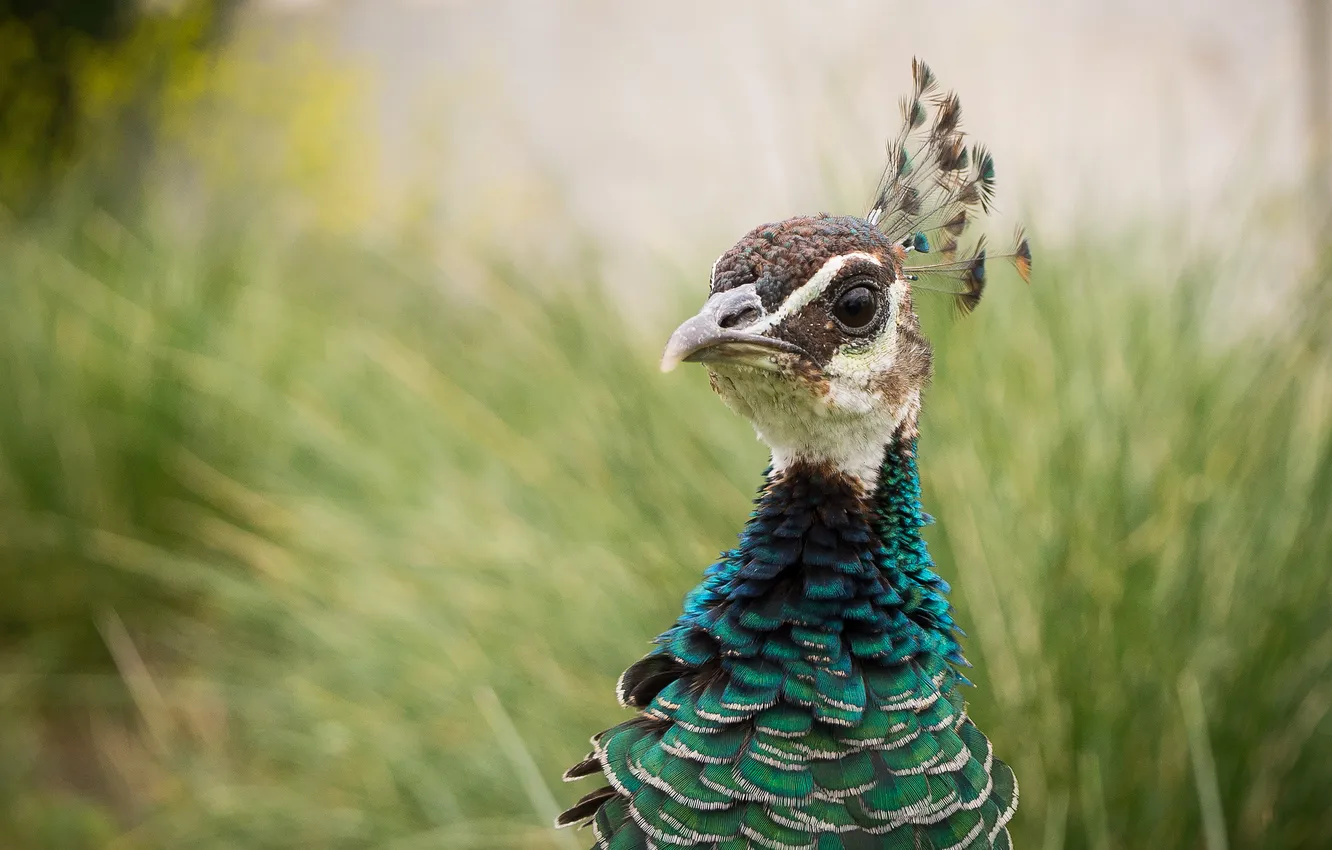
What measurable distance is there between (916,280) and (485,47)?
135 inches

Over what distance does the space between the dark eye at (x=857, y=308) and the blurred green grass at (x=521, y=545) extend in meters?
0.63

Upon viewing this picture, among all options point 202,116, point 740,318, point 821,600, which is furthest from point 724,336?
point 202,116

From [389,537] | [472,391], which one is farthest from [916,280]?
[472,391]

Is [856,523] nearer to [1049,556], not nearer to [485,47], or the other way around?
[1049,556]

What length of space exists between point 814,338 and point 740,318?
0.06 meters

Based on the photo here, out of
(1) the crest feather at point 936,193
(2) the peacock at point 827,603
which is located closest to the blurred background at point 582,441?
(2) the peacock at point 827,603

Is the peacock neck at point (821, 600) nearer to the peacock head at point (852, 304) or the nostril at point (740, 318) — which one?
the peacock head at point (852, 304)

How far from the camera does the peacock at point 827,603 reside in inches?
27.6

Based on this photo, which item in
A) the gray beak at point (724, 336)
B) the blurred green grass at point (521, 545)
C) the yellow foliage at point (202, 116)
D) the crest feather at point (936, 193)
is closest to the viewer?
the gray beak at point (724, 336)

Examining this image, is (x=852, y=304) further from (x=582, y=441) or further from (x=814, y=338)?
(x=582, y=441)

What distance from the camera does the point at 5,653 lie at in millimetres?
2453

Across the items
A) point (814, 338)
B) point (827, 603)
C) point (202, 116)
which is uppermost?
point (202, 116)

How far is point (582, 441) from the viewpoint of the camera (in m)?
1.74

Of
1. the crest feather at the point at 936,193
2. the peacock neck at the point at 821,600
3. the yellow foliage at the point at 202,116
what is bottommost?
the peacock neck at the point at 821,600
